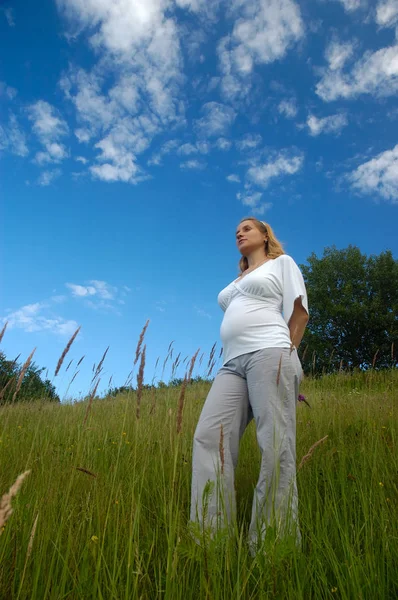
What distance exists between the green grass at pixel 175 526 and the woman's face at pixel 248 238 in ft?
5.16

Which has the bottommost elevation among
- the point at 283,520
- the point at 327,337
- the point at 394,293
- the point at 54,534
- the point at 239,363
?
the point at 54,534

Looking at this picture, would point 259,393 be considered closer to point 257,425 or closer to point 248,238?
point 257,425

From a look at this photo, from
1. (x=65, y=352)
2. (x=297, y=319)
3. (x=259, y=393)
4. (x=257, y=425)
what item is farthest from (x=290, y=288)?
(x=65, y=352)

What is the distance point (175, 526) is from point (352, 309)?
22.5 m

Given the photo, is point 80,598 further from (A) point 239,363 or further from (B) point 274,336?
(B) point 274,336

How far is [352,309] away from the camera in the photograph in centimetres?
2256

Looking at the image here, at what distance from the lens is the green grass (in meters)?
1.78

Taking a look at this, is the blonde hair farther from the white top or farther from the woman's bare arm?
the woman's bare arm

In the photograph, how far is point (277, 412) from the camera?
105 inches

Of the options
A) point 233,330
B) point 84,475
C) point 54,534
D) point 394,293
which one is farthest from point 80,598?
point 394,293

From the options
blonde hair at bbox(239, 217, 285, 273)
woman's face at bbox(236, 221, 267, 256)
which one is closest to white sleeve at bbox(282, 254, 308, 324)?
blonde hair at bbox(239, 217, 285, 273)

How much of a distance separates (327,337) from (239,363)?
2120 cm

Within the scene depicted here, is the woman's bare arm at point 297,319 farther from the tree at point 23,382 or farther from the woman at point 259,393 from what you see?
the tree at point 23,382

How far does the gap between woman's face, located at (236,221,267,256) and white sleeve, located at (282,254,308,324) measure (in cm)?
44
